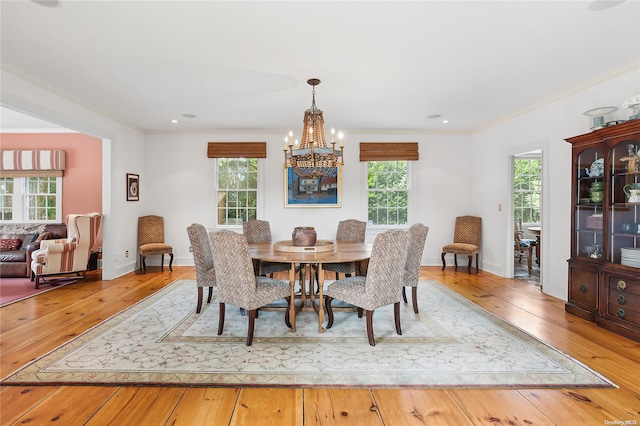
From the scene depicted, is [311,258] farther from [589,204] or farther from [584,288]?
[589,204]

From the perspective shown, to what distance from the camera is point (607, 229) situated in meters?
2.99

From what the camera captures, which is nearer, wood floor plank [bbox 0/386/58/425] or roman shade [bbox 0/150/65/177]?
wood floor plank [bbox 0/386/58/425]

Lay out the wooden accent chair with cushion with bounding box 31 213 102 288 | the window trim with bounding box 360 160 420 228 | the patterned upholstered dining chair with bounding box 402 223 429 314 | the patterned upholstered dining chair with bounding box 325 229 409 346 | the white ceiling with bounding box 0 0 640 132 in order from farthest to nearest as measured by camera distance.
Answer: the window trim with bounding box 360 160 420 228 → the wooden accent chair with cushion with bounding box 31 213 102 288 → the patterned upholstered dining chair with bounding box 402 223 429 314 → the patterned upholstered dining chair with bounding box 325 229 409 346 → the white ceiling with bounding box 0 0 640 132

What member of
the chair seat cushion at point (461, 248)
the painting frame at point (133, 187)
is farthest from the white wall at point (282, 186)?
the chair seat cushion at point (461, 248)

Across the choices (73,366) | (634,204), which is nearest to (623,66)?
(634,204)

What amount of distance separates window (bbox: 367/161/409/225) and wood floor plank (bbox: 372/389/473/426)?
13.7ft

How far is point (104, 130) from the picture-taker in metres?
4.63

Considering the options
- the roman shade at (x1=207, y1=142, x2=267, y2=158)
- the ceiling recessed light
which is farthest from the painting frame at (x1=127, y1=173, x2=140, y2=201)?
the ceiling recessed light

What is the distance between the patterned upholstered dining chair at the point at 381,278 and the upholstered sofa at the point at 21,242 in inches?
197

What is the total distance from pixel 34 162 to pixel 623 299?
8703 mm

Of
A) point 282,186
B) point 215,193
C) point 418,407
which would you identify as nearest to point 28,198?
point 215,193

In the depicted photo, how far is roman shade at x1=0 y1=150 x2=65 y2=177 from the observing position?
5.64m

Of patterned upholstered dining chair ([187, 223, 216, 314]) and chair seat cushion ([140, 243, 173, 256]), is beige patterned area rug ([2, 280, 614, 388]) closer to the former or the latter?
patterned upholstered dining chair ([187, 223, 216, 314])

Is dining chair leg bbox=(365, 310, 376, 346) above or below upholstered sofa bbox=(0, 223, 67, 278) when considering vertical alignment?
below
